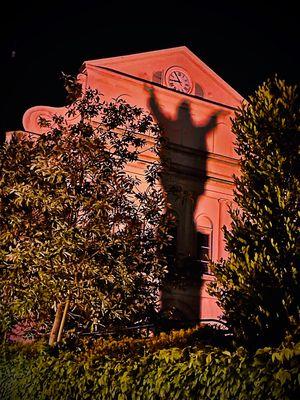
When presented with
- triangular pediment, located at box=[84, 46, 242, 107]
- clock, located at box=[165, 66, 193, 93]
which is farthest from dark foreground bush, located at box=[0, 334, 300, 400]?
clock, located at box=[165, 66, 193, 93]

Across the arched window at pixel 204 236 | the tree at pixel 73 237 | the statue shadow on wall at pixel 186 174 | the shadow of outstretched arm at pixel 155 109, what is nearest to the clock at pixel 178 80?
the statue shadow on wall at pixel 186 174

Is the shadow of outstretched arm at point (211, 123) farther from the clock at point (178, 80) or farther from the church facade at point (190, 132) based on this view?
the clock at point (178, 80)

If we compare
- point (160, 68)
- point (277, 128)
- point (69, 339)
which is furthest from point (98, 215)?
point (160, 68)

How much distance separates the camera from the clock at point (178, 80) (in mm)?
25855

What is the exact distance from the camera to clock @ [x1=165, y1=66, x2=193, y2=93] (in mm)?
25855

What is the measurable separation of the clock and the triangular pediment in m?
0.08

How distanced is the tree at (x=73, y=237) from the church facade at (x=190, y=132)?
423 inches

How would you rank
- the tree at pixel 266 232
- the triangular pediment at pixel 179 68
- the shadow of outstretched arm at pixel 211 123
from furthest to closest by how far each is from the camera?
1. the shadow of outstretched arm at pixel 211 123
2. the triangular pediment at pixel 179 68
3. the tree at pixel 266 232

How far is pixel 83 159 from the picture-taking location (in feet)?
40.7

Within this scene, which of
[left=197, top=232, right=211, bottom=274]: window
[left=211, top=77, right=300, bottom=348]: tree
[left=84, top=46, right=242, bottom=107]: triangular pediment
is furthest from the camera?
[left=197, top=232, right=211, bottom=274]: window

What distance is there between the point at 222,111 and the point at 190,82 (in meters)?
2.06

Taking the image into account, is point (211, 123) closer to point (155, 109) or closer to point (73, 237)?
Answer: point (155, 109)

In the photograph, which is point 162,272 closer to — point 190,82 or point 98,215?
point 98,215

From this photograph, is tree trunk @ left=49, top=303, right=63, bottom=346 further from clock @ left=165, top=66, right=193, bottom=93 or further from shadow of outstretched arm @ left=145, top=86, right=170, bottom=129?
clock @ left=165, top=66, right=193, bottom=93
